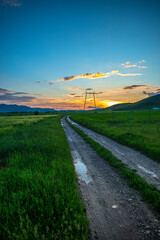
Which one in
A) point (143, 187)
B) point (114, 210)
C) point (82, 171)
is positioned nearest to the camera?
point (114, 210)

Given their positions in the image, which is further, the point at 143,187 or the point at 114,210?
the point at 143,187

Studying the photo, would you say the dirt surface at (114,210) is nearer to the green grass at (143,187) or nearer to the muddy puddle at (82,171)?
the muddy puddle at (82,171)

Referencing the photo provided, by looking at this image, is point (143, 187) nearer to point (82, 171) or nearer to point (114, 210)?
point (114, 210)

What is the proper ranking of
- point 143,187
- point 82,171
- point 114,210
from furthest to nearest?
Result: 1. point 82,171
2. point 143,187
3. point 114,210

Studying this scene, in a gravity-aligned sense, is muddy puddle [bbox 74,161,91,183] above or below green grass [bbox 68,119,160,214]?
below

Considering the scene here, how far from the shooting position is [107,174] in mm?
5543

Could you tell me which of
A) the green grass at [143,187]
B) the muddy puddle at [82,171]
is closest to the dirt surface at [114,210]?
the muddy puddle at [82,171]

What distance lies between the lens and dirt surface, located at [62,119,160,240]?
8.77ft

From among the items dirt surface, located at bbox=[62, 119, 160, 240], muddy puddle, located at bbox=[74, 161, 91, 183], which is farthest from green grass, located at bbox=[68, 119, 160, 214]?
muddy puddle, located at bbox=[74, 161, 91, 183]

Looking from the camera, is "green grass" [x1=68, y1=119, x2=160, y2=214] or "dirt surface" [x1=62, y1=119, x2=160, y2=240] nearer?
"dirt surface" [x1=62, y1=119, x2=160, y2=240]

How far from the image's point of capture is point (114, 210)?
3.33 metres

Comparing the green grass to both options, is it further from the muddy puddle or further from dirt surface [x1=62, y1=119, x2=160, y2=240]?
the muddy puddle

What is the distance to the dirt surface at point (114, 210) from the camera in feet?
8.77

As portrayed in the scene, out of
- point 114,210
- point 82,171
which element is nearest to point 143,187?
point 114,210
